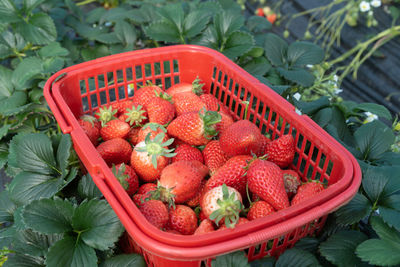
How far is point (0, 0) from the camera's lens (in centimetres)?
151

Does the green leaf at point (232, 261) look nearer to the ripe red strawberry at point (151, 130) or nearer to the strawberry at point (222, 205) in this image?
the strawberry at point (222, 205)

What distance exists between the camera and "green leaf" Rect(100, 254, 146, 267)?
2.69 feet

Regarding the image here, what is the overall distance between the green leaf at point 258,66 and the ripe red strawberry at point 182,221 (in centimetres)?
78

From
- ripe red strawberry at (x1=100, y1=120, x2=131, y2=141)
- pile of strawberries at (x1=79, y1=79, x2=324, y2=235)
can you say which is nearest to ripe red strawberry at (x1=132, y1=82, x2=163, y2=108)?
pile of strawberries at (x1=79, y1=79, x2=324, y2=235)

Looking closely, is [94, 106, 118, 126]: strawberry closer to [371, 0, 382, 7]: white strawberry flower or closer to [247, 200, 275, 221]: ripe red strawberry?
[247, 200, 275, 221]: ripe red strawberry

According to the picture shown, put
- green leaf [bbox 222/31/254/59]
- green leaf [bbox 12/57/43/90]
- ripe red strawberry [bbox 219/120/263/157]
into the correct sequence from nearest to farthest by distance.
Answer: ripe red strawberry [bbox 219/120/263/157], green leaf [bbox 12/57/43/90], green leaf [bbox 222/31/254/59]

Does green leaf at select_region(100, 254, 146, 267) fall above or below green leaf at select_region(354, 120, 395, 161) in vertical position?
below

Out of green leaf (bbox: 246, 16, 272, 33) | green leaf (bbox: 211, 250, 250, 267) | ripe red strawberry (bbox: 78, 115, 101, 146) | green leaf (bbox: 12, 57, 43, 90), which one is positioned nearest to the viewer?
green leaf (bbox: 211, 250, 250, 267)

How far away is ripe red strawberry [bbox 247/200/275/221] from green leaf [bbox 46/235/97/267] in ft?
1.13

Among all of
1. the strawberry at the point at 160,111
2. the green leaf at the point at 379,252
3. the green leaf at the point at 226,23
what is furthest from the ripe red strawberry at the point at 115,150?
the green leaf at the point at 226,23

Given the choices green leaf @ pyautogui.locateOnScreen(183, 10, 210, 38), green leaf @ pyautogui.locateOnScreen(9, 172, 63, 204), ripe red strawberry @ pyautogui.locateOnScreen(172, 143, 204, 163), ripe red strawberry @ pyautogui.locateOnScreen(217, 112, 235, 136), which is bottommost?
green leaf @ pyautogui.locateOnScreen(9, 172, 63, 204)

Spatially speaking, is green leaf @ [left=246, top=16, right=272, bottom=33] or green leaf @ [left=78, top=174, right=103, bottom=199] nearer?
green leaf @ [left=78, top=174, right=103, bottom=199]

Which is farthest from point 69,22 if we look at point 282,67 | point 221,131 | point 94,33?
point 221,131

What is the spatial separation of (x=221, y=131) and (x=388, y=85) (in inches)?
55.2
